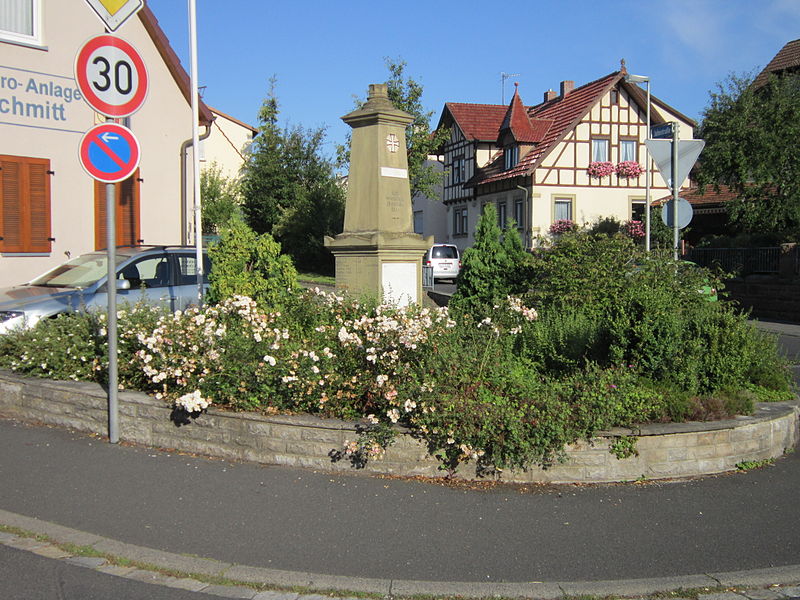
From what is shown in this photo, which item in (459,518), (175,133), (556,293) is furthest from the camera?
(175,133)

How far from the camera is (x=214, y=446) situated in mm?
6344

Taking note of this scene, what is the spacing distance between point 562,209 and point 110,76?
32637 mm

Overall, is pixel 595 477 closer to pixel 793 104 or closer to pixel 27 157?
pixel 27 157

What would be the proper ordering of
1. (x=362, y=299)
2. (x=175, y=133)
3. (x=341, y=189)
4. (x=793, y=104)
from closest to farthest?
(x=362, y=299), (x=175, y=133), (x=793, y=104), (x=341, y=189)

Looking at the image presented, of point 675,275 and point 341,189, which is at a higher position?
point 341,189

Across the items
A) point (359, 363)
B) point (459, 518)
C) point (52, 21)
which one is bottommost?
point (459, 518)

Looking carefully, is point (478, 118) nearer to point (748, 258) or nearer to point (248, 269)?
point (748, 258)

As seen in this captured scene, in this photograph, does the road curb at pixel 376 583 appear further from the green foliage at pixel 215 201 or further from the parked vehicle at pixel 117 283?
the green foliage at pixel 215 201

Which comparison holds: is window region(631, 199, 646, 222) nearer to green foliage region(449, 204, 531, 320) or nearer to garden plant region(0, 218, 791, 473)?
green foliage region(449, 204, 531, 320)

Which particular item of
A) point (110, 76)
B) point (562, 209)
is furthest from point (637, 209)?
point (110, 76)

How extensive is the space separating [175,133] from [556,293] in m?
10.7

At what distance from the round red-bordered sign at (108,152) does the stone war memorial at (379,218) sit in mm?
4181

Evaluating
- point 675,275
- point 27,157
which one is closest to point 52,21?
point 27,157

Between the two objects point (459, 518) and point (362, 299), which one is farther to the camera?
point (362, 299)
